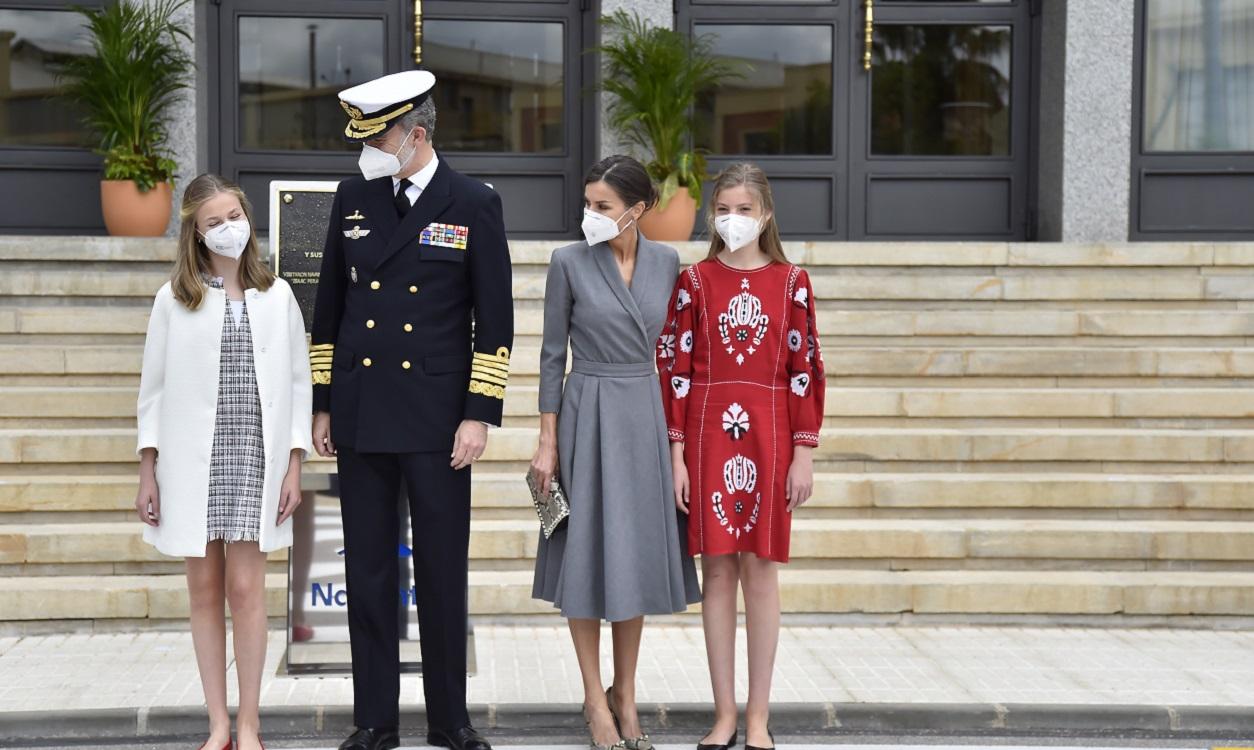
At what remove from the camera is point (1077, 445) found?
24.9 feet

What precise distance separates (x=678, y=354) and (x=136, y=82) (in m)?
6.21

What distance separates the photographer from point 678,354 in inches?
192

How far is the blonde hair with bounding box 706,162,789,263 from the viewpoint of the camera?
4840 millimetres

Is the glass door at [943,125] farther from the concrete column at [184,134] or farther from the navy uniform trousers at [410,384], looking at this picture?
the navy uniform trousers at [410,384]

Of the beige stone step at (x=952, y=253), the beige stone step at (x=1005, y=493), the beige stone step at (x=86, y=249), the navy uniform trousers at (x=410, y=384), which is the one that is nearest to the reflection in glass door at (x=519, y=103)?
→ the beige stone step at (x=952, y=253)

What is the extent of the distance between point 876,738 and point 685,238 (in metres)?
5.19

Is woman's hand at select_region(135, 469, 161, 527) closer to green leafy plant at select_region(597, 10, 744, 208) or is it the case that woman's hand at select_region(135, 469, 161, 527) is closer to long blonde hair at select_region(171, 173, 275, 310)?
long blonde hair at select_region(171, 173, 275, 310)

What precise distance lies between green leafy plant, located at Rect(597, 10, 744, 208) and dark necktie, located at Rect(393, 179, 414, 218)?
4880 millimetres

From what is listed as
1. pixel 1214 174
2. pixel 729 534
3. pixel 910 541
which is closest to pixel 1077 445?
pixel 910 541

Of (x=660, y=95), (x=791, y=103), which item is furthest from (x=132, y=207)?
(x=791, y=103)

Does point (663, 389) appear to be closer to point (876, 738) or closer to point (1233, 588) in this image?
point (876, 738)

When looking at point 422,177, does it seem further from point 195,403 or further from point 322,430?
point 195,403

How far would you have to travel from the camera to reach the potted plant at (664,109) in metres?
9.78

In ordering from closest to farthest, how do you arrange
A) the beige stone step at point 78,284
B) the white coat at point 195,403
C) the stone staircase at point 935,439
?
the white coat at point 195,403 < the stone staircase at point 935,439 < the beige stone step at point 78,284
